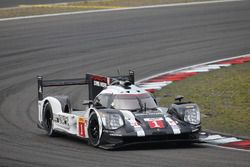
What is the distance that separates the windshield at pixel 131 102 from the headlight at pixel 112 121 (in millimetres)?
716

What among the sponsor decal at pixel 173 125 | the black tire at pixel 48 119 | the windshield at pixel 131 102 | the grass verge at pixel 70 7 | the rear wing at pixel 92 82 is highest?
the grass verge at pixel 70 7

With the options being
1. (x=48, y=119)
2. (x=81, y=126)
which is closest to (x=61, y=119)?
(x=48, y=119)

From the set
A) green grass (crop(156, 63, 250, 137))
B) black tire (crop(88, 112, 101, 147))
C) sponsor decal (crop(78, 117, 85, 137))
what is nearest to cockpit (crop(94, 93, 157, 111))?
sponsor decal (crop(78, 117, 85, 137))

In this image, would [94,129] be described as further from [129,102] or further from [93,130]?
[129,102]

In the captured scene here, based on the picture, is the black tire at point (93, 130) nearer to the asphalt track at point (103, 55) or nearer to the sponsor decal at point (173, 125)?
the asphalt track at point (103, 55)

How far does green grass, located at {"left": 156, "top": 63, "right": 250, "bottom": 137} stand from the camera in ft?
60.2

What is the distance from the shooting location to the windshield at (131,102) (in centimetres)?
1655

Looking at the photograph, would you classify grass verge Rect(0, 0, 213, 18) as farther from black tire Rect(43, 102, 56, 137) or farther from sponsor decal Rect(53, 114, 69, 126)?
sponsor decal Rect(53, 114, 69, 126)

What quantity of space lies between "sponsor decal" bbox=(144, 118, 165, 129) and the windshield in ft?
2.33

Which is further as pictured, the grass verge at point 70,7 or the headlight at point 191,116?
the grass verge at point 70,7

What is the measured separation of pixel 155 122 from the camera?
51.8 ft

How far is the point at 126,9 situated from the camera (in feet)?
127

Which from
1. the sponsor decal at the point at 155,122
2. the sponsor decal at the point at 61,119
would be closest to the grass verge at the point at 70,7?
the sponsor decal at the point at 61,119

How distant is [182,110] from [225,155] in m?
2.03
